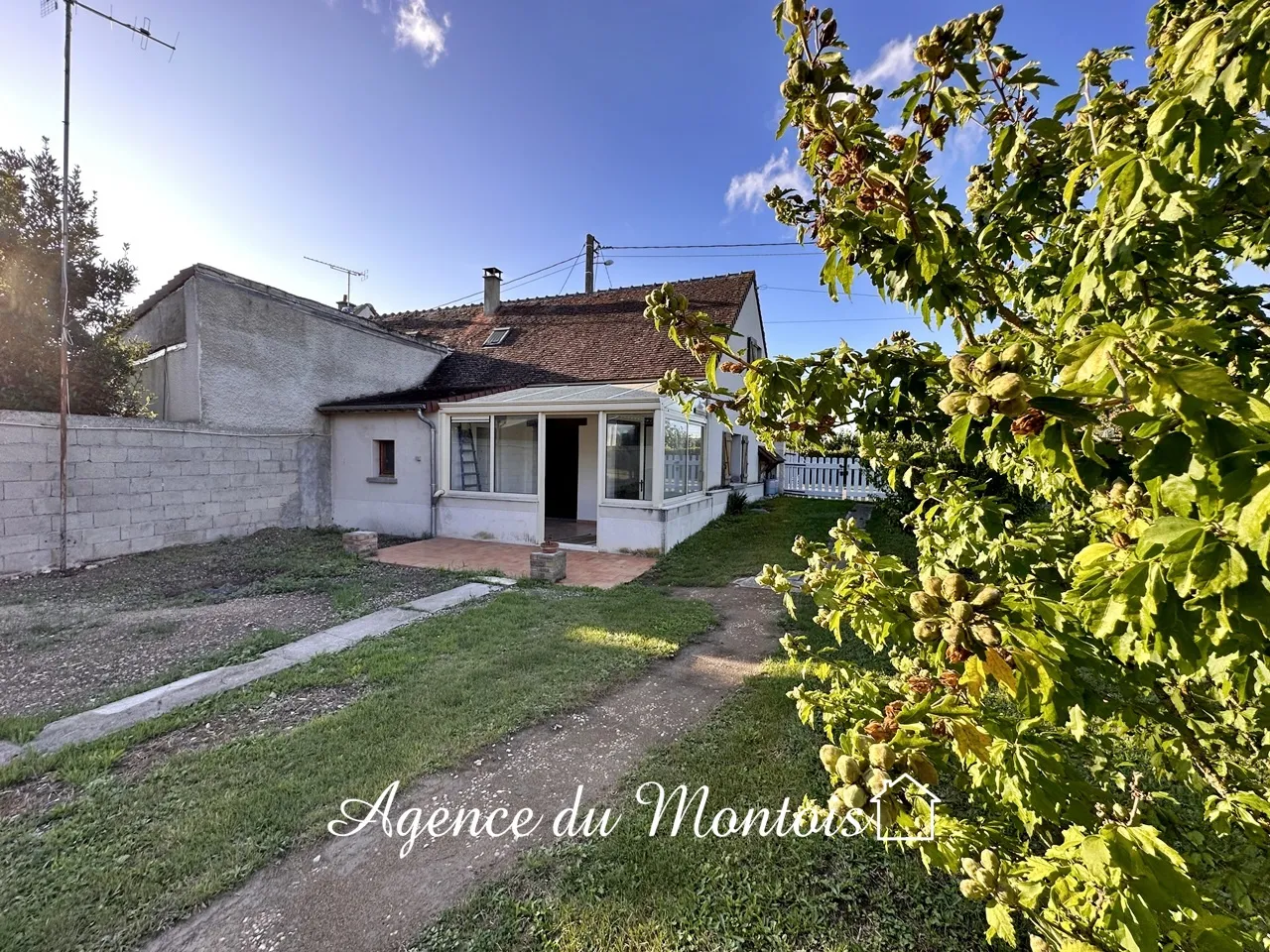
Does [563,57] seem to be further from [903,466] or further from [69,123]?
[903,466]

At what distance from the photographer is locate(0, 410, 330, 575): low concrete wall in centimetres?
839

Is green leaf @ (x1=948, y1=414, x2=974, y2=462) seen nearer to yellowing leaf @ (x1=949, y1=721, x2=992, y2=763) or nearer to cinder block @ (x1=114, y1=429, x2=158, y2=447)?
yellowing leaf @ (x1=949, y1=721, x2=992, y2=763)

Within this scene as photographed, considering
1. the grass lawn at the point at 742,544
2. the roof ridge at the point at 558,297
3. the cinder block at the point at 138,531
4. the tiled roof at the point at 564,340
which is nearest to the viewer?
the grass lawn at the point at 742,544

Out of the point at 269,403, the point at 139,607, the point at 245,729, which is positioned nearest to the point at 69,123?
the point at 269,403

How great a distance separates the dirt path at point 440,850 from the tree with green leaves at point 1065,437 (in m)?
2.08

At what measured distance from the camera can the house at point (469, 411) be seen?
34.9ft

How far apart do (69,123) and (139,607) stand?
26.9ft

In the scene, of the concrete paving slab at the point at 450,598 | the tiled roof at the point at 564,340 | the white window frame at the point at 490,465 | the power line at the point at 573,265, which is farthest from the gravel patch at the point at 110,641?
the power line at the point at 573,265

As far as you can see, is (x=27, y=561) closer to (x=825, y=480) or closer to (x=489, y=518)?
(x=489, y=518)

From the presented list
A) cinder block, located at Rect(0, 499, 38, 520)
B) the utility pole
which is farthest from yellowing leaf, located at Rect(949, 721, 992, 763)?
the utility pole

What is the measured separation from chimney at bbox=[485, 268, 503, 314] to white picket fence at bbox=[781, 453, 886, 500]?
495 inches

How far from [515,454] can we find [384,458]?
3.93 metres

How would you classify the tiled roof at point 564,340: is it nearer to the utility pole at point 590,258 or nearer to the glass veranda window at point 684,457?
the glass veranda window at point 684,457

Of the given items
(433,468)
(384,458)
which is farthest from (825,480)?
(384,458)
